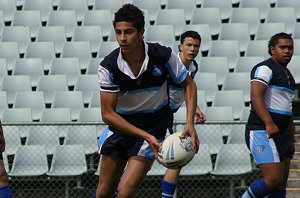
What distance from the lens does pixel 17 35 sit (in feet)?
42.7

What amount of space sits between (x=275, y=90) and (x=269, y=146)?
0.51m

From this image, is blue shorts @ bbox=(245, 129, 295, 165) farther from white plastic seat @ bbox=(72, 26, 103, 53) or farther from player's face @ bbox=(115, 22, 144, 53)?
white plastic seat @ bbox=(72, 26, 103, 53)

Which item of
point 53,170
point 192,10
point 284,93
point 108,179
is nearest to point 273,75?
point 284,93

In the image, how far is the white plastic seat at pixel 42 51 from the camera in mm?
12375

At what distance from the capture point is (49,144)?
33.1ft

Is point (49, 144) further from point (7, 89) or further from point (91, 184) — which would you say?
point (7, 89)

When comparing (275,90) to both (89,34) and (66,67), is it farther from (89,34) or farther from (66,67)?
(89,34)

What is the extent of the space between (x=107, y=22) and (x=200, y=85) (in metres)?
2.81

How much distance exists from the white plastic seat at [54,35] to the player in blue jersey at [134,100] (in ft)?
23.2

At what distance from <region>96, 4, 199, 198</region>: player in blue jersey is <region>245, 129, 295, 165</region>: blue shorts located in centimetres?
141

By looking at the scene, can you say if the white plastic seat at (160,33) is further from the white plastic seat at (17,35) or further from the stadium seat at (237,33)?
the white plastic seat at (17,35)

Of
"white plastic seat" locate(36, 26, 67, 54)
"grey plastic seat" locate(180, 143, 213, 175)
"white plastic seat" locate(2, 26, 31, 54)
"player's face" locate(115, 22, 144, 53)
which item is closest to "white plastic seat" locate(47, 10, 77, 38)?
"white plastic seat" locate(36, 26, 67, 54)

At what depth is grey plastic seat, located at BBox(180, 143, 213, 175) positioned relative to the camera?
9.53m

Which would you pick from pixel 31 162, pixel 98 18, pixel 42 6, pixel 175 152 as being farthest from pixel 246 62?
pixel 175 152
